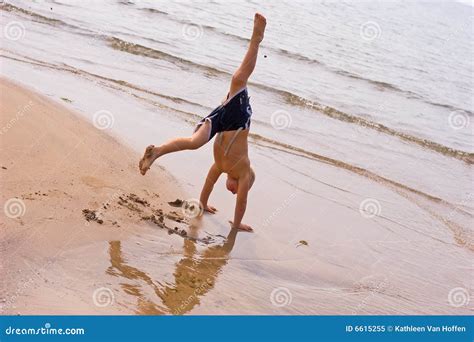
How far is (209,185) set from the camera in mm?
6195

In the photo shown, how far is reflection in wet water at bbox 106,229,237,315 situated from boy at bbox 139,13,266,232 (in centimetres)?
82

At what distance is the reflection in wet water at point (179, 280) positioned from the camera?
166 inches

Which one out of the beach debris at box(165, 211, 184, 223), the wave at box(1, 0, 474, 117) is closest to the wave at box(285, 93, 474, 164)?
the wave at box(1, 0, 474, 117)

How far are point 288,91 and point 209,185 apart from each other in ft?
26.8

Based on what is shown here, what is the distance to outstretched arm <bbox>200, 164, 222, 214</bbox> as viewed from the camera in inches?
241

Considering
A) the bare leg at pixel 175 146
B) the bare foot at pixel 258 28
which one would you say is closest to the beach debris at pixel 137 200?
the bare leg at pixel 175 146

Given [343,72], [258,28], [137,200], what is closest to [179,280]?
[137,200]

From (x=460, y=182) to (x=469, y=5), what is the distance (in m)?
56.3

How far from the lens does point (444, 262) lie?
672 cm

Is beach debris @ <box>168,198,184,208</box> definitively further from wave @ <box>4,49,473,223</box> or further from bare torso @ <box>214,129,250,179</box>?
wave @ <box>4,49,473,223</box>

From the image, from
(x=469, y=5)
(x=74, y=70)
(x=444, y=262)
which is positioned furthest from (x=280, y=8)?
(x=469, y=5)

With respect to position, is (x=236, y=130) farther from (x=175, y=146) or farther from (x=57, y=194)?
(x=57, y=194)

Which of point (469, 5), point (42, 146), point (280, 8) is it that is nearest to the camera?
point (42, 146)
